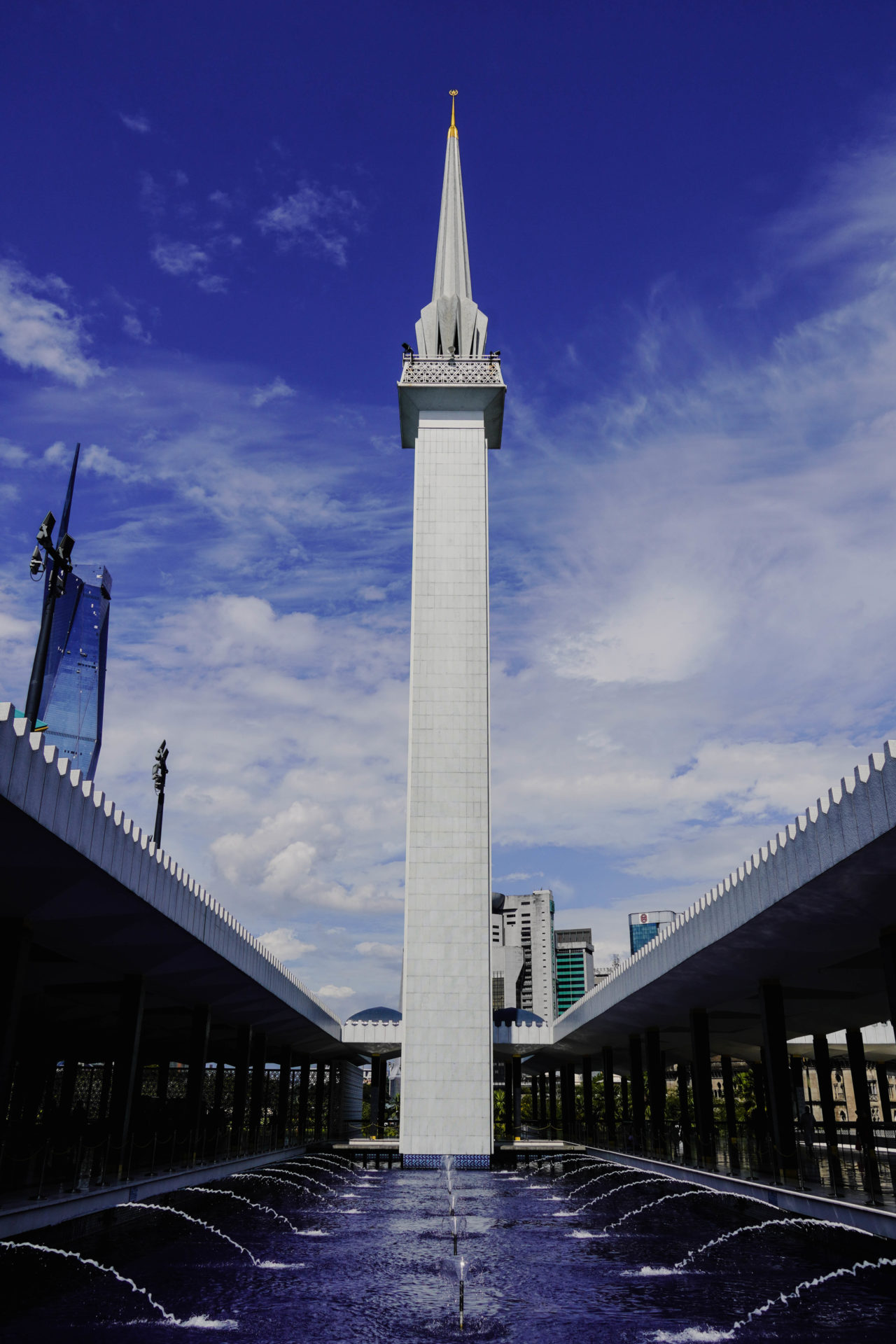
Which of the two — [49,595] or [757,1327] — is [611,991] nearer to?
[49,595]

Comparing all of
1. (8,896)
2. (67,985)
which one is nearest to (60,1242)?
(8,896)

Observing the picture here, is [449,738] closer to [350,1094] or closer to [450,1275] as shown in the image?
[450,1275]

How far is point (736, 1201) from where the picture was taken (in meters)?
24.0

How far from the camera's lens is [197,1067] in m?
33.9

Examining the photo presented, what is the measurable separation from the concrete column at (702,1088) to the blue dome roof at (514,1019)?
17.4 m

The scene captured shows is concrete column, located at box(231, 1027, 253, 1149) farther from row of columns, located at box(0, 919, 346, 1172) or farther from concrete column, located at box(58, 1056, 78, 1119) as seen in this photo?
concrete column, located at box(58, 1056, 78, 1119)

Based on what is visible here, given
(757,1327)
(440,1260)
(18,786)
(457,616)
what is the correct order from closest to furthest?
(757,1327) → (18,786) → (440,1260) → (457,616)

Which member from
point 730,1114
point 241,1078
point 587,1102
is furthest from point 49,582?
point 730,1114

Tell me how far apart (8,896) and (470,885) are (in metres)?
25.1

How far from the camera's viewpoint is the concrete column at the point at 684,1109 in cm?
3144

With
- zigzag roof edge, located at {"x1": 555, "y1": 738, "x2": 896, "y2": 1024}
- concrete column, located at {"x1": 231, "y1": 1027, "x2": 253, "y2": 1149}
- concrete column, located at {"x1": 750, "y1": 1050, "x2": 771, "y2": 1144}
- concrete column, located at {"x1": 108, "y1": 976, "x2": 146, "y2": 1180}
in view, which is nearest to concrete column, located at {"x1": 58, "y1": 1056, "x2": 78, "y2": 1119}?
concrete column, located at {"x1": 231, "y1": 1027, "x2": 253, "y2": 1149}

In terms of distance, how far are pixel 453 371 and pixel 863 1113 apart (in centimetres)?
3553

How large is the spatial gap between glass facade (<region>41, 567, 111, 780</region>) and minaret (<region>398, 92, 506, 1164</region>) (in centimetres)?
5750

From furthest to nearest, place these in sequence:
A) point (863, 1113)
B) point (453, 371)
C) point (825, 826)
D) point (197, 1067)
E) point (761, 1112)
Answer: point (453, 371) < point (761, 1112) < point (863, 1113) < point (197, 1067) < point (825, 826)
